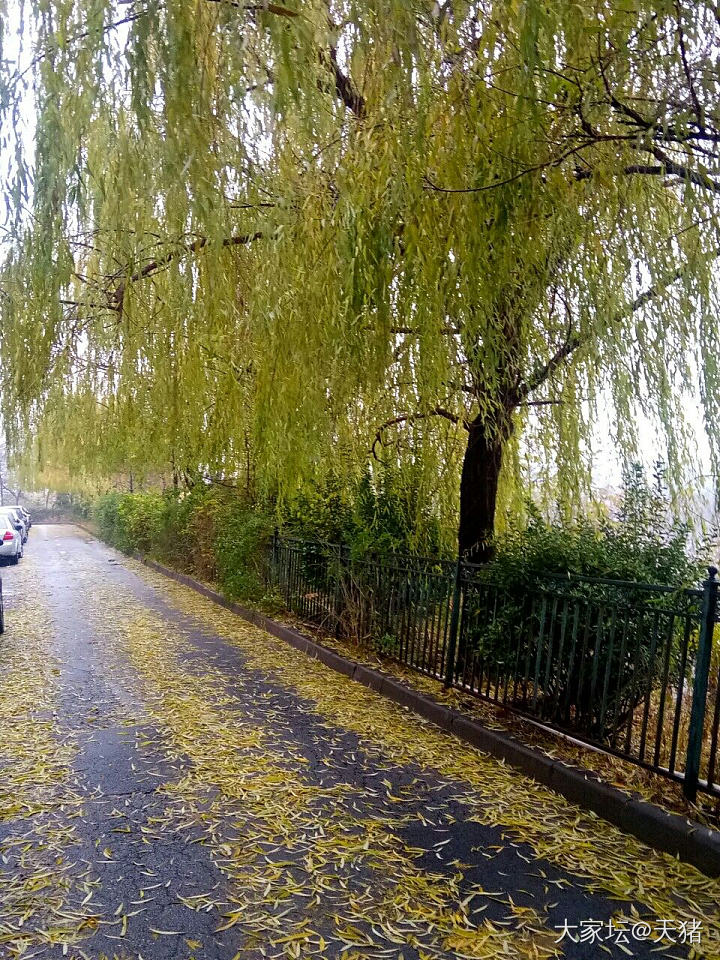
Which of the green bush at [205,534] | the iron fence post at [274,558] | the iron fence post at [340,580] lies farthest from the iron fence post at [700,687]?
the green bush at [205,534]

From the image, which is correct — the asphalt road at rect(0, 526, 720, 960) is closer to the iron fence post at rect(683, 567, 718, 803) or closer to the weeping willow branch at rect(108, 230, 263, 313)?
the iron fence post at rect(683, 567, 718, 803)

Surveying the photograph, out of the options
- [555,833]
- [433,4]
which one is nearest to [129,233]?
[433,4]

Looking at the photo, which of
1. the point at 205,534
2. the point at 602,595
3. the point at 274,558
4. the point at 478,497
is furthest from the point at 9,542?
the point at 602,595

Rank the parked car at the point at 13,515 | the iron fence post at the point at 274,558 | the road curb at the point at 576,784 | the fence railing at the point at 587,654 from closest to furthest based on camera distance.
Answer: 1. the road curb at the point at 576,784
2. the fence railing at the point at 587,654
3. the iron fence post at the point at 274,558
4. the parked car at the point at 13,515

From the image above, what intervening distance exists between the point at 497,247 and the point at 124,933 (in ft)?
13.2

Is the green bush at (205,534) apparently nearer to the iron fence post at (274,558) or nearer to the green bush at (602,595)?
the iron fence post at (274,558)

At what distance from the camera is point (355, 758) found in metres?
5.33

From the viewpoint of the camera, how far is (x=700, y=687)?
13.9 ft

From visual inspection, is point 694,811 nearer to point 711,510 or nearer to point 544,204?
point 711,510

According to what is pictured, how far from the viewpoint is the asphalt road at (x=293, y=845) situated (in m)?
3.10

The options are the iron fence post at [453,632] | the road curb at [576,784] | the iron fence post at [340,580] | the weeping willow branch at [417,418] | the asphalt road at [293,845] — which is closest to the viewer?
the asphalt road at [293,845]

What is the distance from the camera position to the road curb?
383 cm

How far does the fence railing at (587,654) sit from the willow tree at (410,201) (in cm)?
80

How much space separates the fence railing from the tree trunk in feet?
1.13
